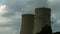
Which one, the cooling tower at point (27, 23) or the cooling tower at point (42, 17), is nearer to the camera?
the cooling tower at point (42, 17)

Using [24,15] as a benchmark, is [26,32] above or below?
below

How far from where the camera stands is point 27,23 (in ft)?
48.2

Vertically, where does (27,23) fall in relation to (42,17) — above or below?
below

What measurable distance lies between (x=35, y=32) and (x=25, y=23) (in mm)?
1433

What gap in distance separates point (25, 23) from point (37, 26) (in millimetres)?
1720

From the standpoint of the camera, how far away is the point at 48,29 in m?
13.7

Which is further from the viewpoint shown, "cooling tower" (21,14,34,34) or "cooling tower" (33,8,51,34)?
"cooling tower" (21,14,34,34)

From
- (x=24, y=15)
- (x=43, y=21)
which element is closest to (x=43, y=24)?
(x=43, y=21)

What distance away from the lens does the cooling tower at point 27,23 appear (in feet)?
46.9

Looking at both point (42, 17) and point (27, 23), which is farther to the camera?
point (27, 23)

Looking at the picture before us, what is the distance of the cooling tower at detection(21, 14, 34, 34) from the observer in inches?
563

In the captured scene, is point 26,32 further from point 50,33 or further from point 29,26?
point 50,33

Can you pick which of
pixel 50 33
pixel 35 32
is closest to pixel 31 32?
pixel 35 32

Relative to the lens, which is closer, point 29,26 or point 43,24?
point 43,24
